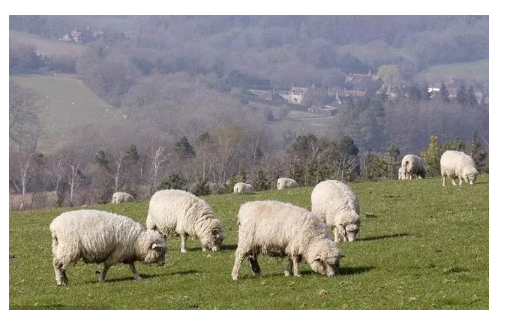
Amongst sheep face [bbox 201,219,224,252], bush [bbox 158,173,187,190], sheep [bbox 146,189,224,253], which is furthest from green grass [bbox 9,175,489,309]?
bush [bbox 158,173,187,190]

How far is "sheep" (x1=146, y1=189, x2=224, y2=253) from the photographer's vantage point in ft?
87.7

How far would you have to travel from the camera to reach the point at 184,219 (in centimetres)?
2698

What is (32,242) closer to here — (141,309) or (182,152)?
(141,309)

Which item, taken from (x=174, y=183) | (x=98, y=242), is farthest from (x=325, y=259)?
(x=174, y=183)

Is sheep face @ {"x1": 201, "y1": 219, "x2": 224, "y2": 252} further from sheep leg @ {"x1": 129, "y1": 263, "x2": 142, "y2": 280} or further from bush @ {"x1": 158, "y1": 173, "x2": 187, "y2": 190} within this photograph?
bush @ {"x1": 158, "y1": 173, "x2": 187, "y2": 190}

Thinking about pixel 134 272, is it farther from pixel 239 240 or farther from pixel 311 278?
pixel 311 278

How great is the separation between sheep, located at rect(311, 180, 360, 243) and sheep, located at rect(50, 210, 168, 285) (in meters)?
6.53

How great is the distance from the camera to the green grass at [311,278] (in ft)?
63.5

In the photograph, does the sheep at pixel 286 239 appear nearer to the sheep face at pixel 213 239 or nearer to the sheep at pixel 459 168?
the sheep face at pixel 213 239

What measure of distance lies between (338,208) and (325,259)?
6.78 m

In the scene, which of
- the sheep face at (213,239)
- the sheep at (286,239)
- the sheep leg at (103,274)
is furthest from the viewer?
the sheep face at (213,239)

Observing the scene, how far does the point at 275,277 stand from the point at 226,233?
9.53 metres

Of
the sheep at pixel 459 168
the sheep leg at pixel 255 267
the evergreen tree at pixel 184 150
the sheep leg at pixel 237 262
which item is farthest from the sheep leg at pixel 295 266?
the evergreen tree at pixel 184 150
